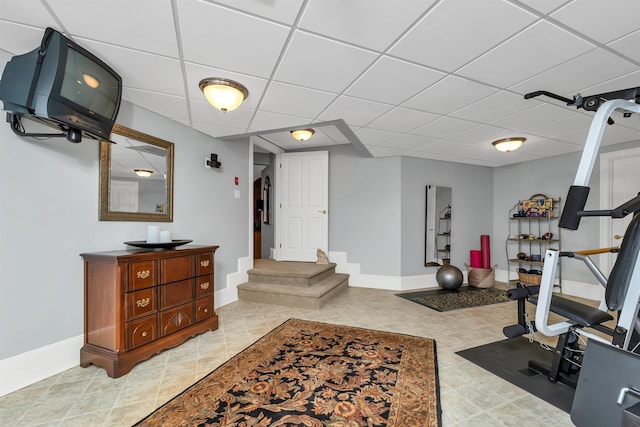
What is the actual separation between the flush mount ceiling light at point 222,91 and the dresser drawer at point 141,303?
1.70 meters

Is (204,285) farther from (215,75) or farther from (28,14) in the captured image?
(28,14)

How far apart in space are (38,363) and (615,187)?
7006 mm

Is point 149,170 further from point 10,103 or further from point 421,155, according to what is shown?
point 421,155

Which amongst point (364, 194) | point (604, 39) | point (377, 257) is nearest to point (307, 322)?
point (377, 257)

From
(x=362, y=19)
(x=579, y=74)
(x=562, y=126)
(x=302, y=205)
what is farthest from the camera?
(x=302, y=205)

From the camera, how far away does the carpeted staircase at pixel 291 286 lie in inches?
152

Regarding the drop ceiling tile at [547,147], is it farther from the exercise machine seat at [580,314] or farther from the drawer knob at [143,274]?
the drawer knob at [143,274]

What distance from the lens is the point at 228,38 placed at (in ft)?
5.86

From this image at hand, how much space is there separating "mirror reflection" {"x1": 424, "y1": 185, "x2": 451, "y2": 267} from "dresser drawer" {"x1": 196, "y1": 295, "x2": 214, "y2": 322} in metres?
3.81

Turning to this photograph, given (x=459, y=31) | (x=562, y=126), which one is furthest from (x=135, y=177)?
(x=562, y=126)

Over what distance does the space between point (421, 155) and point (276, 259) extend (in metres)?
3.34

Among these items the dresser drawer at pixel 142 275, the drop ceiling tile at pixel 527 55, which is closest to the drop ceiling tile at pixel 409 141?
the drop ceiling tile at pixel 527 55

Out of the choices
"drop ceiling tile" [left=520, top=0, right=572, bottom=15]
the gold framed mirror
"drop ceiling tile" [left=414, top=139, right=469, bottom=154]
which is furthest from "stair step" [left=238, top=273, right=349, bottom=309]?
"drop ceiling tile" [left=520, top=0, right=572, bottom=15]

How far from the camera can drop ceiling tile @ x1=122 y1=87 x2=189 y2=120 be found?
256cm
